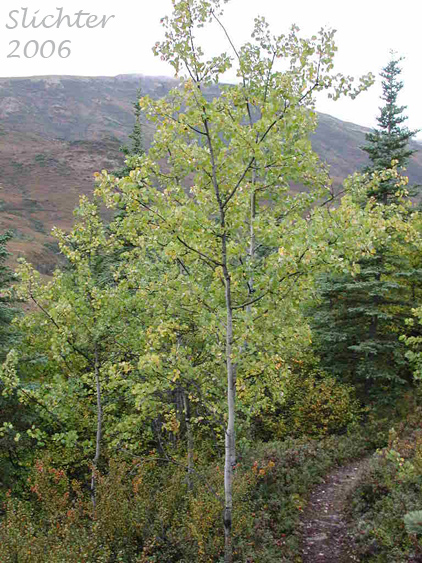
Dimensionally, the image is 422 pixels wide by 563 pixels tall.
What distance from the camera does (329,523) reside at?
8.27m

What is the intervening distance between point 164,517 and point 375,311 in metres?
9.37

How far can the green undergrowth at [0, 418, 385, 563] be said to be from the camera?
19.7ft

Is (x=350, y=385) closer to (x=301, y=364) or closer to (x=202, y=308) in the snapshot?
(x=301, y=364)

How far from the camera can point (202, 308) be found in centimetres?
592

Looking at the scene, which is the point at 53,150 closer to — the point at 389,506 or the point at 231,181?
the point at 231,181

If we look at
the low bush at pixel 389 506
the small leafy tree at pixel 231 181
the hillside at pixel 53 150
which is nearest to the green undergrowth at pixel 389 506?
the low bush at pixel 389 506

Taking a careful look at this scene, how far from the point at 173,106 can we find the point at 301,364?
1272 cm

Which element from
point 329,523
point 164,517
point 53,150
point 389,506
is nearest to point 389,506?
point 389,506

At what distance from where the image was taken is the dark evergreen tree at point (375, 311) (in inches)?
532

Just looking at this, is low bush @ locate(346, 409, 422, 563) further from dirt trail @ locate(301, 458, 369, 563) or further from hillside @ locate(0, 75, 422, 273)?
hillside @ locate(0, 75, 422, 273)

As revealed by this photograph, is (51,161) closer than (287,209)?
No

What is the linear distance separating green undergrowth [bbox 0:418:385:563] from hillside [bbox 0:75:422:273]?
20398 mm

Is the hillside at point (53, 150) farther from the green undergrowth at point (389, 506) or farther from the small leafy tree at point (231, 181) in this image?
the small leafy tree at point (231, 181)

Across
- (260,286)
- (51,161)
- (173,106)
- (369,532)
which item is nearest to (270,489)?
(369,532)
